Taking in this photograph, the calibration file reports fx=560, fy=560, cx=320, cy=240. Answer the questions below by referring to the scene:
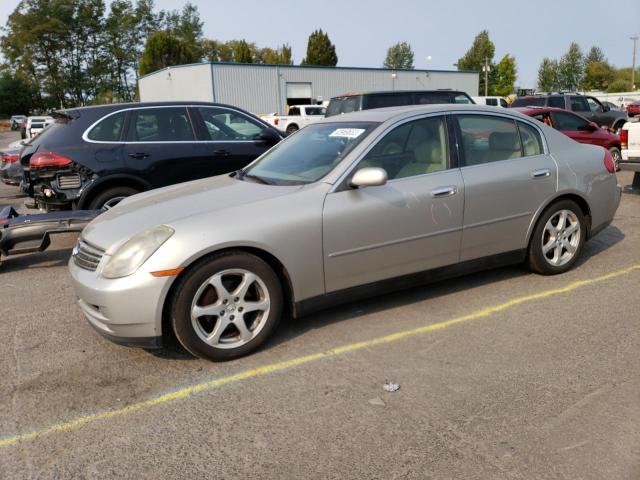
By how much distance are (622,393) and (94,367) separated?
125 inches

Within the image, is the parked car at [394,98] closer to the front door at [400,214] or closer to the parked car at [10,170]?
the parked car at [10,170]

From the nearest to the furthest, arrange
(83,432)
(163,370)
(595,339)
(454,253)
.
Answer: (83,432)
(163,370)
(595,339)
(454,253)

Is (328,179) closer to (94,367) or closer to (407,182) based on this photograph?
(407,182)

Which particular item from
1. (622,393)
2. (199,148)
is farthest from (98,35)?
(622,393)

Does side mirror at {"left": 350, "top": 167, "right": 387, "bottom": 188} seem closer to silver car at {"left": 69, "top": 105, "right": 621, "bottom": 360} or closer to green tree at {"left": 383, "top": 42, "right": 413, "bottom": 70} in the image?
silver car at {"left": 69, "top": 105, "right": 621, "bottom": 360}

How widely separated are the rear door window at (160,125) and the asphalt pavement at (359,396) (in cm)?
284

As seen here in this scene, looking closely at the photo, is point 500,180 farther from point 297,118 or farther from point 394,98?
point 297,118

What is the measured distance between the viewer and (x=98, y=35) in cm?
8350

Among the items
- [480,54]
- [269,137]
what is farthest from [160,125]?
[480,54]

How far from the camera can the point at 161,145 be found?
6922 mm

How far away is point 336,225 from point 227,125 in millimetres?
4130

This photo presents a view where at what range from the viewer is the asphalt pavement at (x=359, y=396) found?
2.59 meters

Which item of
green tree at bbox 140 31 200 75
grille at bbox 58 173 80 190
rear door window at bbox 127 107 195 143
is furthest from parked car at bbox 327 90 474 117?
green tree at bbox 140 31 200 75

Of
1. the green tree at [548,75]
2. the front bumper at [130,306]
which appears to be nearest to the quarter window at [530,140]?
the front bumper at [130,306]
